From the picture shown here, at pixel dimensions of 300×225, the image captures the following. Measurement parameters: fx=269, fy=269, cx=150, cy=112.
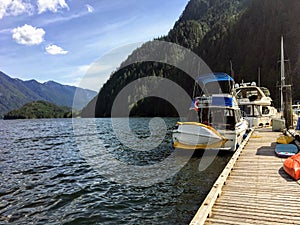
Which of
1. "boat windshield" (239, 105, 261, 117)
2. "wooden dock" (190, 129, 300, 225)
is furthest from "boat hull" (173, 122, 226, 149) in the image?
"boat windshield" (239, 105, 261, 117)

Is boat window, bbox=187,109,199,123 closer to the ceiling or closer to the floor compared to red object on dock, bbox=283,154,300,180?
closer to the ceiling

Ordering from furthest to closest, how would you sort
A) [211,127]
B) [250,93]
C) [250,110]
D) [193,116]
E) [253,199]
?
1. [250,93]
2. [250,110]
3. [193,116]
4. [211,127]
5. [253,199]

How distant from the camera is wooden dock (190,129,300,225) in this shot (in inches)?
241

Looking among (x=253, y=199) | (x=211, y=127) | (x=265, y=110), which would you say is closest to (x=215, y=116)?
(x=211, y=127)

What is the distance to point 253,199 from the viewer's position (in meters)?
7.32

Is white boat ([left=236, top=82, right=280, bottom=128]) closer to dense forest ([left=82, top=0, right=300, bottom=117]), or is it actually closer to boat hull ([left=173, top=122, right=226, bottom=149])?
boat hull ([left=173, top=122, right=226, bottom=149])

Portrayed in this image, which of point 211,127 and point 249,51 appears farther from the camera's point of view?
point 249,51

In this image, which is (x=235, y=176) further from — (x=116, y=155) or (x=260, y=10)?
(x=260, y=10)

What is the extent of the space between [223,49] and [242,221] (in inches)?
4470

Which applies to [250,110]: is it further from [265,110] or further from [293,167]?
[293,167]

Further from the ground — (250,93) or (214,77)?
(214,77)

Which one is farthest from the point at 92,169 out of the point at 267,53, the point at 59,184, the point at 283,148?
the point at 267,53

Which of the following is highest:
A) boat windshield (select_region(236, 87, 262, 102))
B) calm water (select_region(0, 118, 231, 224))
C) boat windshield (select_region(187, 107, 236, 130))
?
boat windshield (select_region(236, 87, 262, 102))

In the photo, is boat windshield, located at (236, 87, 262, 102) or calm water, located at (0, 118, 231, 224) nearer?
calm water, located at (0, 118, 231, 224)
